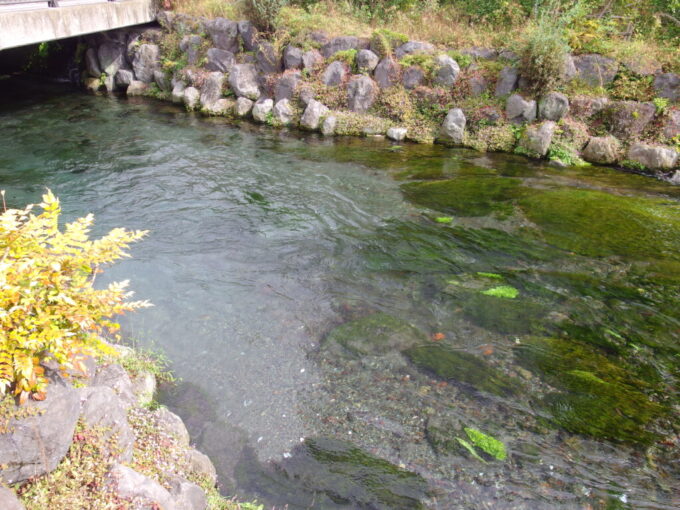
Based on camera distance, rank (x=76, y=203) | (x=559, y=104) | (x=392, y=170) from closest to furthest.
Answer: (x=76, y=203), (x=392, y=170), (x=559, y=104)

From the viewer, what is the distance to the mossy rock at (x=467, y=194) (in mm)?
9922

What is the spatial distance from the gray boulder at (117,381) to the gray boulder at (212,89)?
14.0 metres

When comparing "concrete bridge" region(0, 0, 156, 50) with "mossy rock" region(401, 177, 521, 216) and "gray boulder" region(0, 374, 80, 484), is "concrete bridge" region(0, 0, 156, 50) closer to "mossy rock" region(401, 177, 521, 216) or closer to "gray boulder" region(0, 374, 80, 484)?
"mossy rock" region(401, 177, 521, 216)

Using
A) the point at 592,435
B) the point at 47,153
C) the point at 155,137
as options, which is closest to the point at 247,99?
the point at 155,137

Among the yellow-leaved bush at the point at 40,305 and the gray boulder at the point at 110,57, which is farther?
the gray boulder at the point at 110,57

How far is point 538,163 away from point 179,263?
9.90 m

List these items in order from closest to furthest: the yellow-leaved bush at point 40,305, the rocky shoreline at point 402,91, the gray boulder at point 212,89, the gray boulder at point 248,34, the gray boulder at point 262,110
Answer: the yellow-leaved bush at point 40,305
the rocky shoreline at point 402,91
the gray boulder at point 262,110
the gray boulder at point 212,89
the gray boulder at point 248,34

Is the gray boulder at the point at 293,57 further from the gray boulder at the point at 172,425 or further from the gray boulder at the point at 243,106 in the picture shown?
the gray boulder at the point at 172,425

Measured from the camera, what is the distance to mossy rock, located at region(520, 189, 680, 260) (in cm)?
835

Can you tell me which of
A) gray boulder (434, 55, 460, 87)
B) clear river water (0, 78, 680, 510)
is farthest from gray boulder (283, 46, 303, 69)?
clear river water (0, 78, 680, 510)

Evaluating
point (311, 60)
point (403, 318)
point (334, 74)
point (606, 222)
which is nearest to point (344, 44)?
point (311, 60)

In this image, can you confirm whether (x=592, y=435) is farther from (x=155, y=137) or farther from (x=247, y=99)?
(x=247, y=99)

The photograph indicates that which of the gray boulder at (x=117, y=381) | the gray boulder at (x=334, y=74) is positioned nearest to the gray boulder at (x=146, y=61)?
the gray boulder at (x=334, y=74)

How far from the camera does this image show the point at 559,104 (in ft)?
43.7
